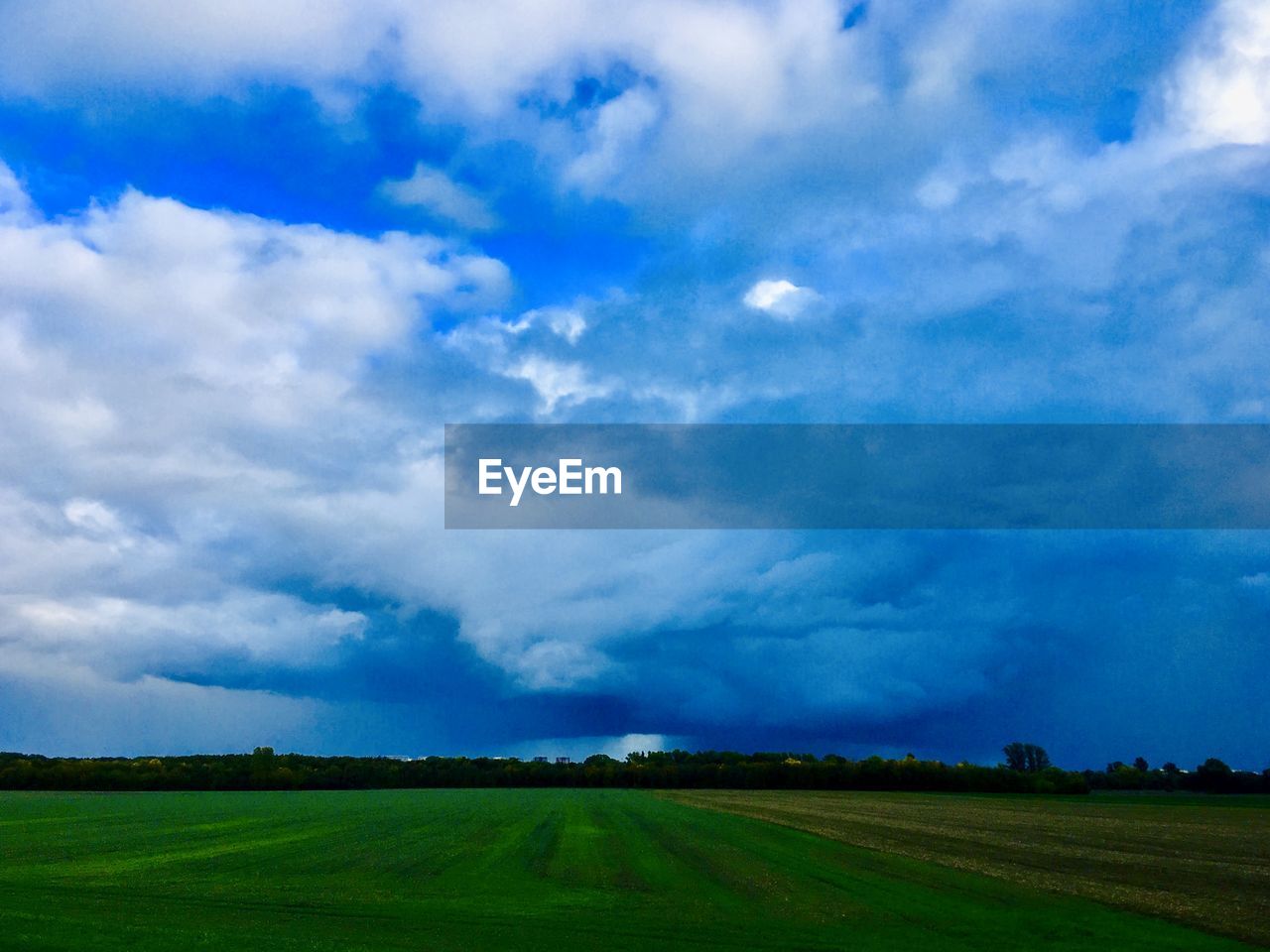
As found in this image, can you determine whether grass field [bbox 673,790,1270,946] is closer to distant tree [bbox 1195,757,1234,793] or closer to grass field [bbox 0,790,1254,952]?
grass field [bbox 0,790,1254,952]

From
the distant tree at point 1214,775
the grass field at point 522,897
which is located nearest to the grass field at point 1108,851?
the grass field at point 522,897

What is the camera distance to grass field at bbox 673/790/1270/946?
33.6 m

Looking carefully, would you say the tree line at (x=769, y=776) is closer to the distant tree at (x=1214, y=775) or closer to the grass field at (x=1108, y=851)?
the distant tree at (x=1214, y=775)

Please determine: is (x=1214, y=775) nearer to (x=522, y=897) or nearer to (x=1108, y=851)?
(x=1108, y=851)

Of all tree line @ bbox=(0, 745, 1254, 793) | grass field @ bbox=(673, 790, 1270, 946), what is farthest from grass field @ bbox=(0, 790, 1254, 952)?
tree line @ bbox=(0, 745, 1254, 793)

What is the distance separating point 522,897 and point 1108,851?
35.5 metres

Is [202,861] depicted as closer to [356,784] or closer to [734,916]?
[734,916]

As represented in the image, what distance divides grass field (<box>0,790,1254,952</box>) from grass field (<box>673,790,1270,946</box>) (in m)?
2.09

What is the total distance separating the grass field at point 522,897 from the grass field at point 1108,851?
2.09 metres

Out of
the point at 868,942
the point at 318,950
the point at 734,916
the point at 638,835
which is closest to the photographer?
the point at 318,950

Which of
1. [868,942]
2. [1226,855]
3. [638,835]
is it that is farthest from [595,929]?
[1226,855]

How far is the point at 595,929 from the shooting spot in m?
27.3

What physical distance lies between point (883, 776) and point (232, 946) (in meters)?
170

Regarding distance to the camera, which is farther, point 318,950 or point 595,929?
point 595,929
